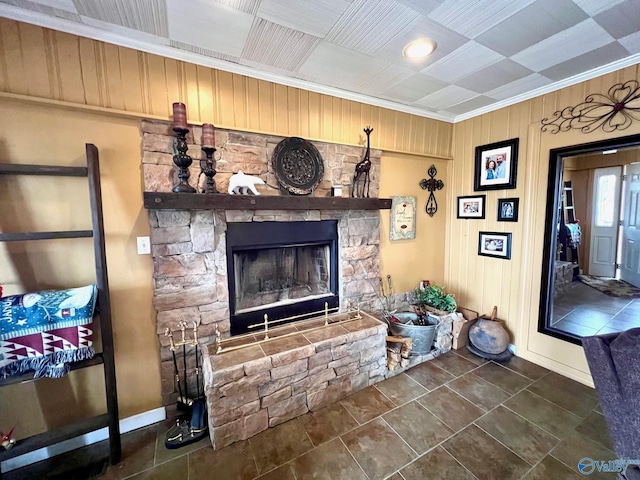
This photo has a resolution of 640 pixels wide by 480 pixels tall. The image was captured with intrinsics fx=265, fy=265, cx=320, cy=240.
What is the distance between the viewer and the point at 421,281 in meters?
3.14

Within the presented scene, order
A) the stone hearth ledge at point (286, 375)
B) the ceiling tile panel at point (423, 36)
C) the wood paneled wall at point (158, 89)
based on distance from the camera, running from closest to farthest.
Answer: the wood paneled wall at point (158, 89) → the ceiling tile panel at point (423, 36) → the stone hearth ledge at point (286, 375)

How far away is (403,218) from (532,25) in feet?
5.72

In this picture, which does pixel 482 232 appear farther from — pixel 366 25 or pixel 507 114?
pixel 366 25

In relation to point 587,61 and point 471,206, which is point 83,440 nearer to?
point 471,206

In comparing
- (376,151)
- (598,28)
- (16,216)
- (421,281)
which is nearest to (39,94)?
(16,216)

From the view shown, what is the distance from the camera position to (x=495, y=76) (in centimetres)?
217

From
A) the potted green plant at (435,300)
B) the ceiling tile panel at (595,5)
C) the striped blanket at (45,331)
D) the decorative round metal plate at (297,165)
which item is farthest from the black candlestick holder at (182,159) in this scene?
the potted green plant at (435,300)

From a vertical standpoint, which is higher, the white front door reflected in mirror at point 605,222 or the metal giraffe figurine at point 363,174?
the metal giraffe figurine at point 363,174

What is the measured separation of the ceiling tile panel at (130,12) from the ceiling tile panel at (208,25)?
0.05 meters

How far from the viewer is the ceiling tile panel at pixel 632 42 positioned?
167 centimetres

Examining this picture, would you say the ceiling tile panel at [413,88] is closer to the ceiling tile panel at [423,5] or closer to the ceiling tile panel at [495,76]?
the ceiling tile panel at [495,76]

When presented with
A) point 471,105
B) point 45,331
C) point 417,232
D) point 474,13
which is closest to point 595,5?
point 474,13

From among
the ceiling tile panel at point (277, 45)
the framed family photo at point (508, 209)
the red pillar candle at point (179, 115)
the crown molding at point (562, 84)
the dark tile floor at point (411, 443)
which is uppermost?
the ceiling tile panel at point (277, 45)

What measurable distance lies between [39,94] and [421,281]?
3.50 meters
